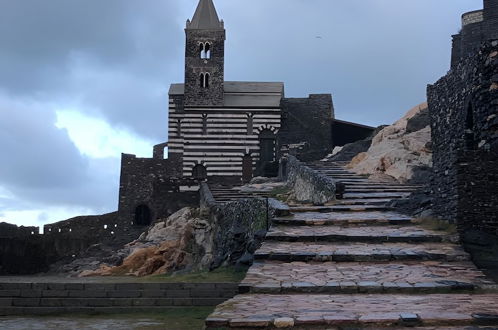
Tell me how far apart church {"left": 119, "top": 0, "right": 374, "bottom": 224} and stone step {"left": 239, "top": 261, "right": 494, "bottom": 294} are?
29.5 m

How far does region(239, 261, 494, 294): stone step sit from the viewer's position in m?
7.91

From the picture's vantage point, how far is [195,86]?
40625 millimetres

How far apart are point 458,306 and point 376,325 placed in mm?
1225

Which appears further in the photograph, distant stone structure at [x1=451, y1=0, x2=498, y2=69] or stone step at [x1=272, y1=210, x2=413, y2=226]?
distant stone structure at [x1=451, y1=0, x2=498, y2=69]

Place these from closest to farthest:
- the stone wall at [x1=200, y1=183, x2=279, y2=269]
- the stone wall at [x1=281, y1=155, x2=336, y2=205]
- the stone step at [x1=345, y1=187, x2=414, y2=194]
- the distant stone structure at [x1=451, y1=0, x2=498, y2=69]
A: the stone wall at [x1=200, y1=183, x2=279, y2=269], the stone wall at [x1=281, y1=155, x2=336, y2=205], the stone step at [x1=345, y1=187, x2=414, y2=194], the distant stone structure at [x1=451, y1=0, x2=498, y2=69]

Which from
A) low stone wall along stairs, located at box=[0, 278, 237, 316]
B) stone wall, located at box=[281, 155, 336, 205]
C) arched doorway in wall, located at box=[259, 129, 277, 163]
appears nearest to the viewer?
low stone wall along stairs, located at box=[0, 278, 237, 316]

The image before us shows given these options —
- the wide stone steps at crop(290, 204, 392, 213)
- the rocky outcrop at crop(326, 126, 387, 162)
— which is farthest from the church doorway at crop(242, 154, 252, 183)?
the wide stone steps at crop(290, 204, 392, 213)

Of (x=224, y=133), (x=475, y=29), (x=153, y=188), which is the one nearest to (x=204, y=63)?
(x=224, y=133)

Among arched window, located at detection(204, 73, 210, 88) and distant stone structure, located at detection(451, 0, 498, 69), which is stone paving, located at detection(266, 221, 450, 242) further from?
arched window, located at detection(204, 73, 210, 88)

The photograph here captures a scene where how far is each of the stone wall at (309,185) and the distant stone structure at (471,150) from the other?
14.1 ft

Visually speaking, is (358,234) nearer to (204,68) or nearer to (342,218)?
(342,218)

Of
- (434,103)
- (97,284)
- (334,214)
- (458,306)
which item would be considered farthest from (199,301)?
(434,103)

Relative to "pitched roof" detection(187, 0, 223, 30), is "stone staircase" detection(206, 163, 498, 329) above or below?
below

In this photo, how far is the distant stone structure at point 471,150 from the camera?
31.9 feet
